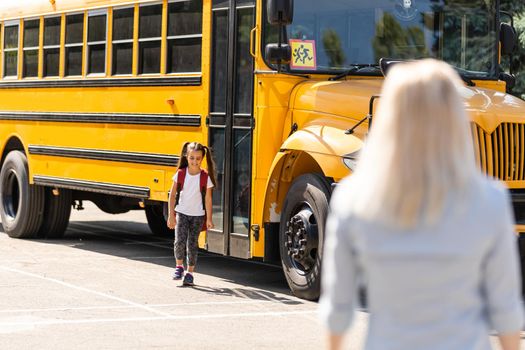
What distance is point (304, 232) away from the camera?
8.86 meters

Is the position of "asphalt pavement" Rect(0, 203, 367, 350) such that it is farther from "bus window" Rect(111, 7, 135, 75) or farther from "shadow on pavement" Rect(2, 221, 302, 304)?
"bus window" Rect(111, 7, 135, 75)

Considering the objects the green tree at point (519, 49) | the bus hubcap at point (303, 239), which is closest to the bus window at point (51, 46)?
the bus hubcap at point (303, 239)

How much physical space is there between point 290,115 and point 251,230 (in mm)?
931

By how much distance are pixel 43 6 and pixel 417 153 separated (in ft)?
36.7

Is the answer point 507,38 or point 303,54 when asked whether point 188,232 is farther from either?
point 507,38

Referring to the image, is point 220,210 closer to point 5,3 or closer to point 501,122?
point 501,122

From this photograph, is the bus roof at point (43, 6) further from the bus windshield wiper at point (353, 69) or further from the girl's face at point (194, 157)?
the bus windshield wiper at point (353, 69)

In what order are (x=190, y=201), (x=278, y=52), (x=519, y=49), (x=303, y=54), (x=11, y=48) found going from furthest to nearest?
(x=519, y=49), (x=11, y=48), (x=190, y=201), (x=303, y=54), (x=278, y=52)

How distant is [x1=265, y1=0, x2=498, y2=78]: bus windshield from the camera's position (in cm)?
937

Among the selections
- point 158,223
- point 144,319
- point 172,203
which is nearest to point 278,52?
point 172,203

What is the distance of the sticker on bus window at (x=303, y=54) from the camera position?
9.33m

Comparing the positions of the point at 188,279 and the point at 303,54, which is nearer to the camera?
the point at 303,54

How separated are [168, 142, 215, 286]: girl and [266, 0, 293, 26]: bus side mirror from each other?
140cm

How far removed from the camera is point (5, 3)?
47.5 ft
